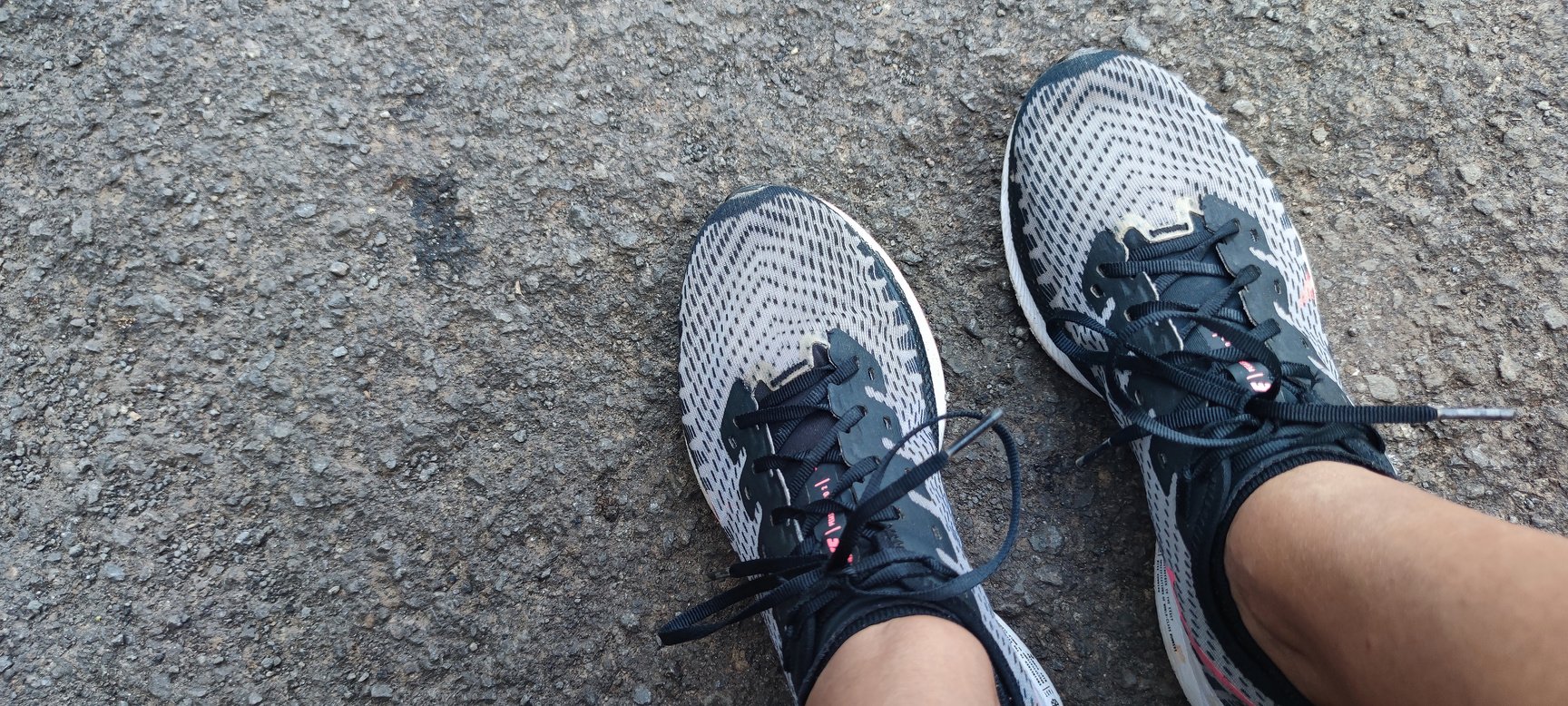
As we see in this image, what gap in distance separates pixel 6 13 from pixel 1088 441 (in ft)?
6.93

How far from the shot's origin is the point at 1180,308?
58.4 inches

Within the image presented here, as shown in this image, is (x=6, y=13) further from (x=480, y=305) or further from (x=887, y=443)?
(x=887, y=443)

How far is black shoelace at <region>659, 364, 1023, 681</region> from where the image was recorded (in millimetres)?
1278

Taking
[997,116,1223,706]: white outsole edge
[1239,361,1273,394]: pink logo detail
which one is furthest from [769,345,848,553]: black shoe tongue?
[1239,361,1273,394]: pink logo detail

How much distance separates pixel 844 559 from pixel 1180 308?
2.45 feet

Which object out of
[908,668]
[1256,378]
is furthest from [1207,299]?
[908,668]

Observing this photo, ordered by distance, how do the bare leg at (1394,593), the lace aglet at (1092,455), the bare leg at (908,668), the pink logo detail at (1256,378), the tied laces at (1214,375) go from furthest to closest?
1. the lace aglet at (1092,455)
2. the pink logo detail at (1256,378)
3. the tied laces at (1214,375)
4. the bare leg at (908,668)
5. the bare leg at (1394,593)

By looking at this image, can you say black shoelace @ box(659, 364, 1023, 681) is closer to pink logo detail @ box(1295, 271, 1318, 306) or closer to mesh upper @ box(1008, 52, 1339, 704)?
mesh upper @ box(1008, 52, 1339, 704)

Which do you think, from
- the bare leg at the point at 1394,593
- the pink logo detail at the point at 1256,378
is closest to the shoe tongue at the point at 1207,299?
the pink logo detail at the point at 1256,378

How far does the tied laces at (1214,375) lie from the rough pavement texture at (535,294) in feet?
0.42

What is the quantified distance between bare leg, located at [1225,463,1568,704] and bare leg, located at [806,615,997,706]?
0.42 m

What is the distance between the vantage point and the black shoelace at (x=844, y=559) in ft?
4.19

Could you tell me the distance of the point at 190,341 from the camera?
1494mm

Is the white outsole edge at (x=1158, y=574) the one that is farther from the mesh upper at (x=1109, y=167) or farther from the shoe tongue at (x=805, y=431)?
the shoe tongue at (x=805, y=431)
